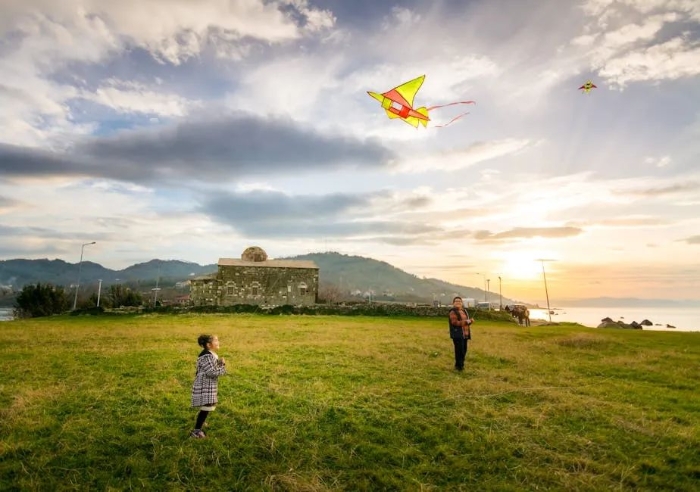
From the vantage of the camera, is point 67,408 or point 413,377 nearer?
point 67,408

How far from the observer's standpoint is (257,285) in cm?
6328

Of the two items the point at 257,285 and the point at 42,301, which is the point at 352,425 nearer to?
the point at 257,285

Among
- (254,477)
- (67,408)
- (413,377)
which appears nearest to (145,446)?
(254,477)

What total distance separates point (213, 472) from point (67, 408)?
5857mm

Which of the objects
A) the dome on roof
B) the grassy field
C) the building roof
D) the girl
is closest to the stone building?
the building roof

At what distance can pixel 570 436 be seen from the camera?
898 centimetres

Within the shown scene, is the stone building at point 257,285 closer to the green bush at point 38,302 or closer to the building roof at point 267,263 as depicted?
the building roof at point 267,263

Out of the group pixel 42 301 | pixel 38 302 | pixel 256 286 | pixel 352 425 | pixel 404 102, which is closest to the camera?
pixel 352 425

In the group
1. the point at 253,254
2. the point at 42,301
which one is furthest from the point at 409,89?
the point at 42,301

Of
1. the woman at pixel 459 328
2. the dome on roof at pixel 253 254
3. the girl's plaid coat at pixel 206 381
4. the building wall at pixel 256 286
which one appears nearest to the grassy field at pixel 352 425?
the woman at pixel 459 328

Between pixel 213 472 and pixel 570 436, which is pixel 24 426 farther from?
pixel 570 436

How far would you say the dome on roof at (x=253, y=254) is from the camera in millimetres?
68938

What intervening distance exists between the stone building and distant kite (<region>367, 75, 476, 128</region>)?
51.4 m

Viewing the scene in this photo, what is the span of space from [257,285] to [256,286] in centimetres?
22
